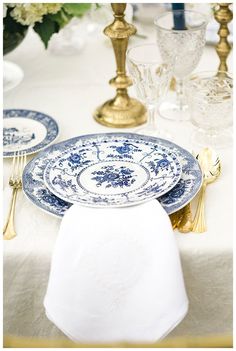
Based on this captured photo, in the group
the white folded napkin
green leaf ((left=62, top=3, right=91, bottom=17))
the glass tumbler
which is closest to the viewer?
the white folded napkin

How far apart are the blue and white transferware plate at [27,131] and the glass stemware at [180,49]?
0.25 metres

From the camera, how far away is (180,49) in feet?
4.43

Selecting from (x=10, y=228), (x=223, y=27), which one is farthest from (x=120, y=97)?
(x=10, y=228)

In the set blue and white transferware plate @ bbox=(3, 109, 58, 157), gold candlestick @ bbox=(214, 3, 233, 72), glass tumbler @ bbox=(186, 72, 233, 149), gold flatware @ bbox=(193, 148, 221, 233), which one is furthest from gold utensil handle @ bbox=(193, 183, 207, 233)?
gold candlestick @ bbox=(214, 3, 233, 72)

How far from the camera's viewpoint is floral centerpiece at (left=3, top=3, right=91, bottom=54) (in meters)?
1.39

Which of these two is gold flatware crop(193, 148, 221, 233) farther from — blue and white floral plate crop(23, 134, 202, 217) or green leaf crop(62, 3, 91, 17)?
green leaf crop(62, 3, 91, 17)

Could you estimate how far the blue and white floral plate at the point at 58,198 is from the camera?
104cm

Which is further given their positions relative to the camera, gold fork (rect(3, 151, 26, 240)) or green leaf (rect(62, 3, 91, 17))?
green leaf (rect(62, 3, 91, 17))

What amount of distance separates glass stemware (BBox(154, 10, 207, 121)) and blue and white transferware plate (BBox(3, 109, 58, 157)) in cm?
25

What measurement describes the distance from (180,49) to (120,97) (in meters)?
0.17

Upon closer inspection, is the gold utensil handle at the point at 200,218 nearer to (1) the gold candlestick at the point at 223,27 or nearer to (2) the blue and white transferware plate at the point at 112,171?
(2) the blue and white transferware plate at the point at 112,171

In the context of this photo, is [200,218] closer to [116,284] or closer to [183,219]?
[183,219]

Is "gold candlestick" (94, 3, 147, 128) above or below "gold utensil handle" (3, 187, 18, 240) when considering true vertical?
above

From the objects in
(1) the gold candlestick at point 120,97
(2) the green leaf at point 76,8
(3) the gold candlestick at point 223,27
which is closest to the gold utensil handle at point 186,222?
(1) the gold candlestick at point 120,97
